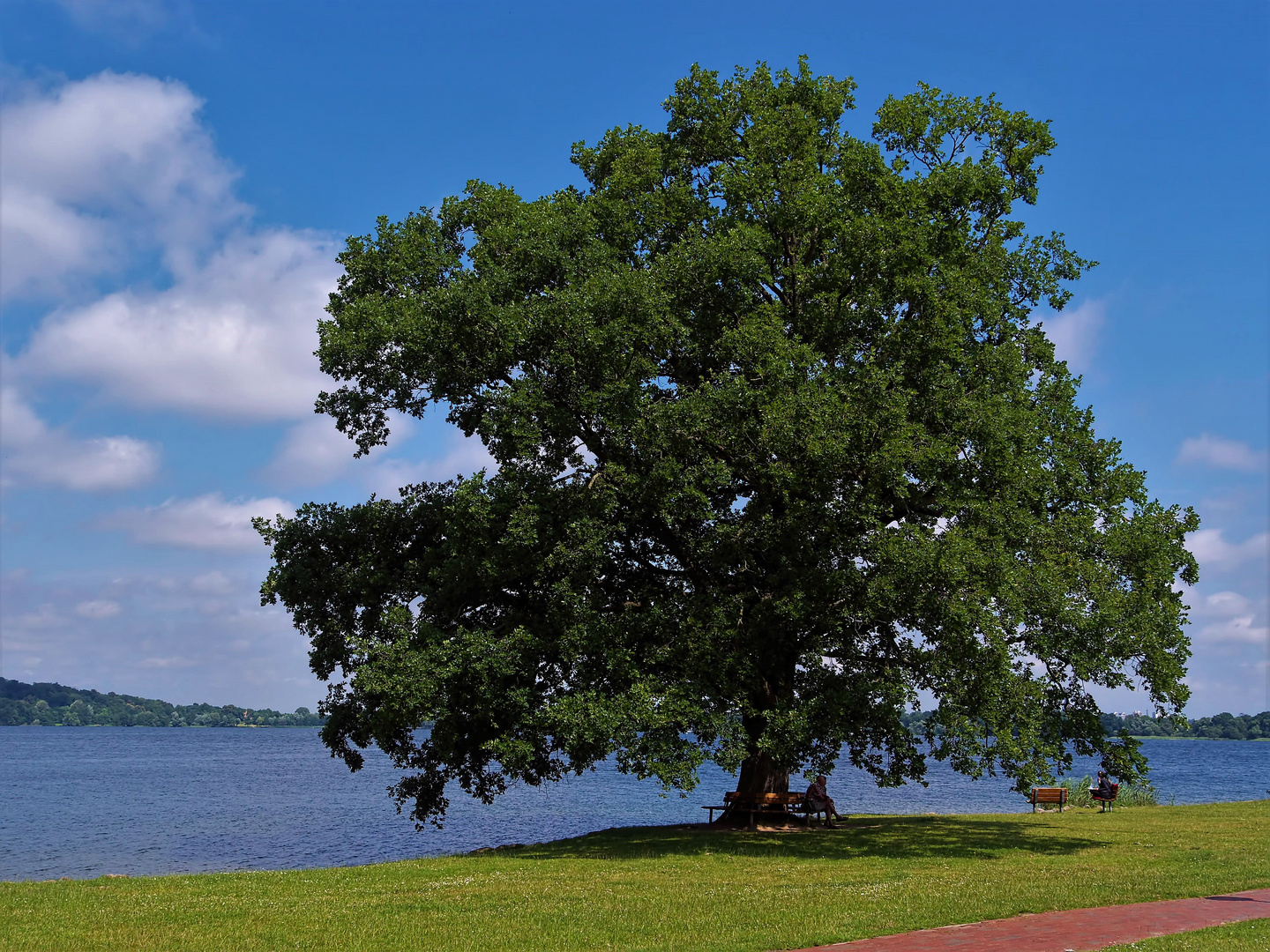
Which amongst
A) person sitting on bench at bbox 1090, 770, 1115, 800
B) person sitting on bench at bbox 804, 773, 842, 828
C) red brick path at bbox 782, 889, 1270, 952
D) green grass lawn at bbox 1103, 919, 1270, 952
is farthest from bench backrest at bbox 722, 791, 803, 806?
green grass lawn at bbox 1103, 919, 1270, 952

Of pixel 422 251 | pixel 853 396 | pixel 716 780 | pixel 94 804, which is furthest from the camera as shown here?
pixel 716 780

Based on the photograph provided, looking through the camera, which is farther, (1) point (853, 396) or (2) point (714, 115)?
(2) point (714, 115)

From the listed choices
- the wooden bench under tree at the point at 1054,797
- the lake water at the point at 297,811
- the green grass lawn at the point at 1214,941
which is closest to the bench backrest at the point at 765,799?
the lake water at the point at 297,811

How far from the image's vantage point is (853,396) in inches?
816

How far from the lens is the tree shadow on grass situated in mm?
19734

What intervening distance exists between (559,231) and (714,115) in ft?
20.6

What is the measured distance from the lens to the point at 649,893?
14977 millimetres

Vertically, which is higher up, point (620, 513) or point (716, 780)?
point (620, 513)

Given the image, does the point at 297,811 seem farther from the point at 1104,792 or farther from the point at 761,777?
the point at 1104,792

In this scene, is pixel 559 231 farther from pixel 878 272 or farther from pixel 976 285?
pixel 976 285

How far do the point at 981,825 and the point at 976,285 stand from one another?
13.4m

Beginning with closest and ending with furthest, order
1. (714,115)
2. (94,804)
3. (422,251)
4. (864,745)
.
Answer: (864,745) < (422,251) < (714,115) < (94,804)

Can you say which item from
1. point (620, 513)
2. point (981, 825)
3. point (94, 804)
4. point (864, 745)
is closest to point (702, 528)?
point (620, 513)

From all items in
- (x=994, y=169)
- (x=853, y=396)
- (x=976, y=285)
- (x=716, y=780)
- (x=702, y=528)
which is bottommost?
(x=716, y=780)
